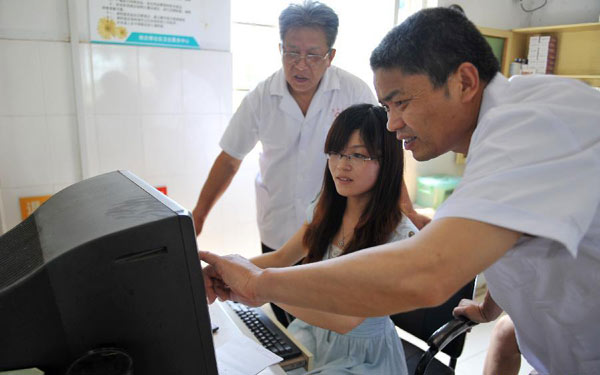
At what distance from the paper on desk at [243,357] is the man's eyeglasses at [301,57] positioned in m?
1.08

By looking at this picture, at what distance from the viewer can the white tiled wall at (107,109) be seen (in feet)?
6.22

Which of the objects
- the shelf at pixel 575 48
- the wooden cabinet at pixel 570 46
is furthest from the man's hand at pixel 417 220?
the shelf at pixel 575 48

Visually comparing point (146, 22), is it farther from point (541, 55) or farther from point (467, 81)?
point (541, 55)

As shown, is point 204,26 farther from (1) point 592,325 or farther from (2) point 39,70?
(1) point 592,325

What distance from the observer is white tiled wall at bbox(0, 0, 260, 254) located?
6.22 feet

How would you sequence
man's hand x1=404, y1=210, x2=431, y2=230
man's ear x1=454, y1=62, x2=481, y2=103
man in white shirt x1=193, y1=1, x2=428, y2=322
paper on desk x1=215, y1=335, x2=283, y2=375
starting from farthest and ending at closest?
man in white shirt x1=193, y1=1, x2=428, y2=322, man's hand x1=404, y1=210, x2=431, y2=230, paper on desk x1=215, y1=335, x2=283, y2=375, man's ear x1=454, y1=62, x2=481, y2=103

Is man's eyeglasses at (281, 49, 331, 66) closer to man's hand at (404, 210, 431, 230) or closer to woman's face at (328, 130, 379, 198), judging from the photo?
woman's face at (328, 130, 379, 198)

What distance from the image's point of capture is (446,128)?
83cm

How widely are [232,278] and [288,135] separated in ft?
3.66

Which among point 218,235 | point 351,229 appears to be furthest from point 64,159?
point 351,229

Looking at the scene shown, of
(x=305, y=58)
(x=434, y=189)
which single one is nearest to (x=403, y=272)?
(x=305, y=58)

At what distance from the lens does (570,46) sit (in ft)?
10.7

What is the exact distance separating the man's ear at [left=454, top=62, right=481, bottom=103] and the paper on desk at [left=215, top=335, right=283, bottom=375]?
666 millimetres

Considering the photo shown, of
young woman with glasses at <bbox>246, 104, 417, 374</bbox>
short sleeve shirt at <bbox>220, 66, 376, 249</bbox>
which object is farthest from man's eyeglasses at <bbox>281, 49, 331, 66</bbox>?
young woman with glasses at <bbox>246, 104, 417, 374</bbox>
